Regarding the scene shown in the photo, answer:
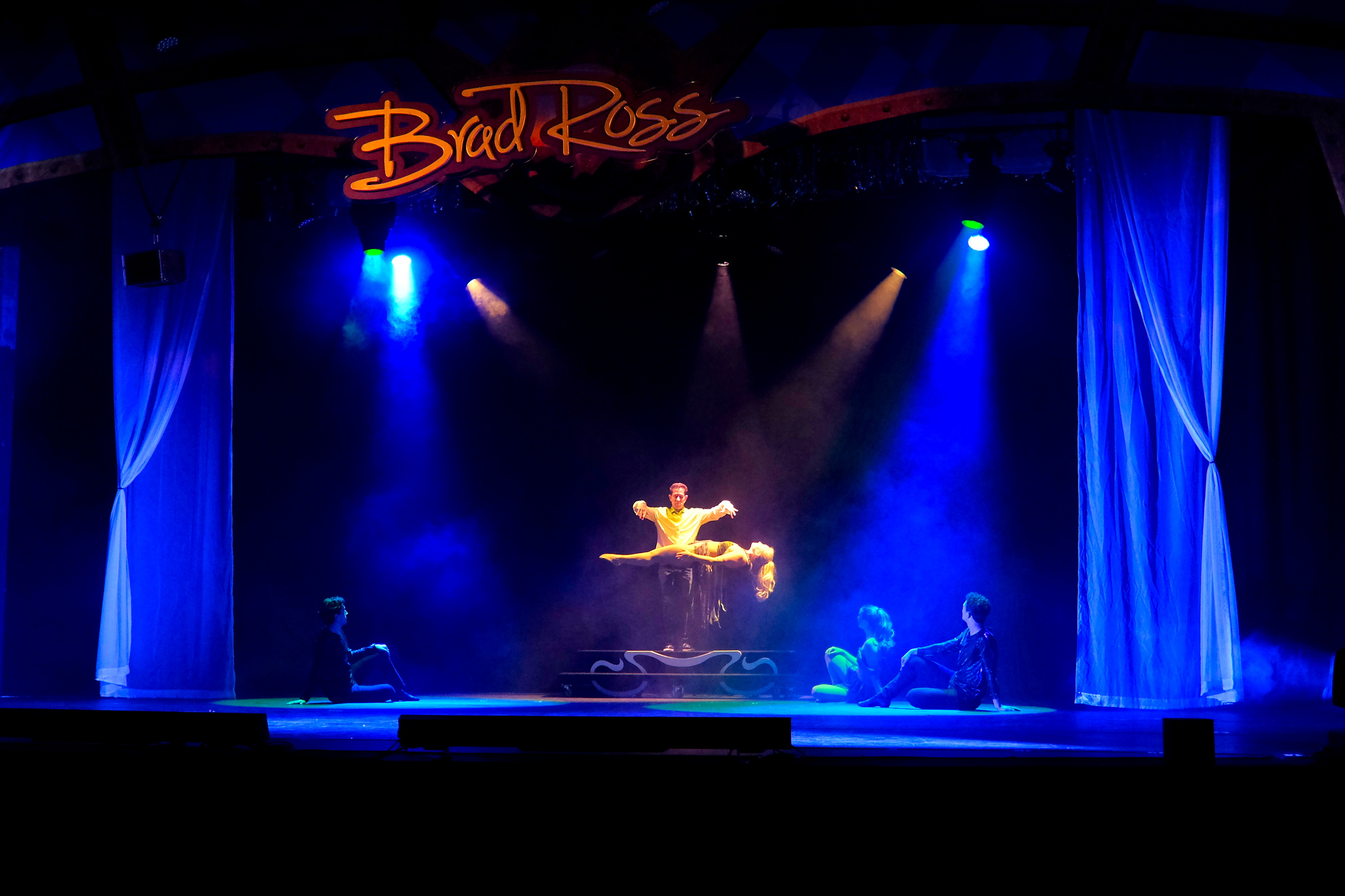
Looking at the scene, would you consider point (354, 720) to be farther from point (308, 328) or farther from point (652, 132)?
point (308, 328)

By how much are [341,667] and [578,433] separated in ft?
9.63

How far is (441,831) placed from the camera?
2621mm

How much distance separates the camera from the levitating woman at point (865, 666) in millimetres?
7457

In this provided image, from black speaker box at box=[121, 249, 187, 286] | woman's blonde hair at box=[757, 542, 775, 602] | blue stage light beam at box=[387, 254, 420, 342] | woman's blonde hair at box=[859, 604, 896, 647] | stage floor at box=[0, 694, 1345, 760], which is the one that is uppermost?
blue stage light beam at box=[387, 254, 420, 342]

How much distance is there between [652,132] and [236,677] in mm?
5946

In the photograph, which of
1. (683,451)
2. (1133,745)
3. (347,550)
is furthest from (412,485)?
(1133,745)

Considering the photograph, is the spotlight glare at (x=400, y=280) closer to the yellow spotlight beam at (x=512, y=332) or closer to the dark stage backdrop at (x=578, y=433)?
the dark stage backdrop at (x=578, y=433)

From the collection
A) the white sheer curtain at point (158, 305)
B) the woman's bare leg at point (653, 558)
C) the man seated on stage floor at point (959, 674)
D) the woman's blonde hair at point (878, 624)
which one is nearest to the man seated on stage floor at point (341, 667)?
the white sheer curtain at point (158, 305)

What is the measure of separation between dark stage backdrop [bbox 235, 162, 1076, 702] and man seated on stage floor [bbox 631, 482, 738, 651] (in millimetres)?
292

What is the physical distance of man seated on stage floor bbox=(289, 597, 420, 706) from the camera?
7.32m

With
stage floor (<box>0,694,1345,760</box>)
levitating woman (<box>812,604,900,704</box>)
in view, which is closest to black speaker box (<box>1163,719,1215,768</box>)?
stage floor (<box>0,694,1345,760</box>)

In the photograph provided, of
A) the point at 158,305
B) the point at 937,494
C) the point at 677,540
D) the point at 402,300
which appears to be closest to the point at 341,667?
the point at 677,540

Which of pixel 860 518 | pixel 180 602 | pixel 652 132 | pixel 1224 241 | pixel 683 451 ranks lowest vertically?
pixel 180 602

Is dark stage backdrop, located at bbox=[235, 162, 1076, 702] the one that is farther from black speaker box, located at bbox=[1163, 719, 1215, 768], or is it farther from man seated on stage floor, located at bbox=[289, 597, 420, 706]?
black speaker box, located at bbox=[1163, 719, 1215, 768]
